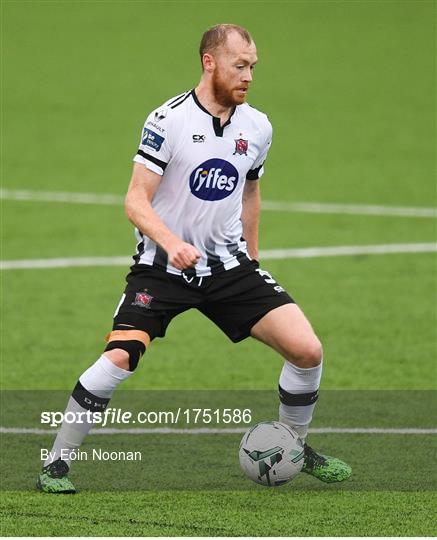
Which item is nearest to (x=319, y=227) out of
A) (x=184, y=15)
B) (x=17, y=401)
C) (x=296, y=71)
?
(x=17, y=401)

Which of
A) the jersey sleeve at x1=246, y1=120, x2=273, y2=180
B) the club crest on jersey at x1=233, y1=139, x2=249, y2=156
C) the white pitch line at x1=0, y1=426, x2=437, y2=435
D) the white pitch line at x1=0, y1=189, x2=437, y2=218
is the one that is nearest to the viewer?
the club crest on jersey at x1=233, y1=139, x2=249, y2=156

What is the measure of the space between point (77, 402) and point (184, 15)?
32.7m

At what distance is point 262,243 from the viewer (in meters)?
18.0

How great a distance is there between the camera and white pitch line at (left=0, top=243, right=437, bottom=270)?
55.4ft

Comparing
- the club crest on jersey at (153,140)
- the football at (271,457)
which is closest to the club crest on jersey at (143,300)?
the club crest on jersey at (153,140)

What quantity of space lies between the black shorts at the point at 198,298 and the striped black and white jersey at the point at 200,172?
0.22 feet

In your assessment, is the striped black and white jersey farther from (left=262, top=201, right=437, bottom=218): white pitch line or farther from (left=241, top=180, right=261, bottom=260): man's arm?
(left=262, top=201, right=437, bottom=218): white pitch line

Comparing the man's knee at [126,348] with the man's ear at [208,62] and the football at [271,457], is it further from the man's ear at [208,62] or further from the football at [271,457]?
the man's ear at [208,62]

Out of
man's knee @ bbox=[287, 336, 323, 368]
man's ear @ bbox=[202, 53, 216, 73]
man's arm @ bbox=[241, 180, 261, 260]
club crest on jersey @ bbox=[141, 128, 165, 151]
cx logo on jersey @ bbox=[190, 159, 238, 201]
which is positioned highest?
man's ear @ bbox=[202, 53, 216, 73]

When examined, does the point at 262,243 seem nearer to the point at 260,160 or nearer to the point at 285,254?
the point at 285,254

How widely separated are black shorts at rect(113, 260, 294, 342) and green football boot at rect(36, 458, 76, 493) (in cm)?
91

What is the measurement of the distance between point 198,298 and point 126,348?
1.96 feet

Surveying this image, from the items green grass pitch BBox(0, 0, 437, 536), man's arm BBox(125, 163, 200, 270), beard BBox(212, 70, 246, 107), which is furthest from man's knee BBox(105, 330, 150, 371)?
beard BBox(212, 70, 246, 107)

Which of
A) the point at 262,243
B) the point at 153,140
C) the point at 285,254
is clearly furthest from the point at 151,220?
the point at 262,243
